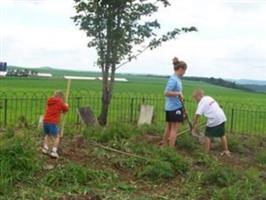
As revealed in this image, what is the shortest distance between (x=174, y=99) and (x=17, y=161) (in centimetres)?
310

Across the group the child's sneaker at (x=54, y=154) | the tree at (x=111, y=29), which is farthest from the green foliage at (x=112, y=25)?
the child's sneaker at (x=54, y=154)

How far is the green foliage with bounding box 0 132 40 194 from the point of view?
7051mm

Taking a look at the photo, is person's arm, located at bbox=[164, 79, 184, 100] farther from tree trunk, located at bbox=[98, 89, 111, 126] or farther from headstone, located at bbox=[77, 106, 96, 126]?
tree trunk, located at bbox=[98, 89, 111, 126]

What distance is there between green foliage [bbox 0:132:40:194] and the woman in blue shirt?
2.63 meters

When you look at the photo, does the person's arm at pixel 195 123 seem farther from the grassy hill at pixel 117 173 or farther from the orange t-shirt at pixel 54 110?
the orange t-shirt at pixel 54 110

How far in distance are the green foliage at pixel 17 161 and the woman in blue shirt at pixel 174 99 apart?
263 cm

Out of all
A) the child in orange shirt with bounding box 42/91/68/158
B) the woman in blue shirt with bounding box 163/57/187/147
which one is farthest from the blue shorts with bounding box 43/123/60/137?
the woman in blue shirt with bounding box 163/57/187/147

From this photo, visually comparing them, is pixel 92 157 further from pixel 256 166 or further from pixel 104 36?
pixel 104 36

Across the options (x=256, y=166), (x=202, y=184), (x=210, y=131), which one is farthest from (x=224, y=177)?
(x=210, y=131)

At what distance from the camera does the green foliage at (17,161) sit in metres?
7.05

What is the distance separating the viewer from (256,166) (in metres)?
9.34

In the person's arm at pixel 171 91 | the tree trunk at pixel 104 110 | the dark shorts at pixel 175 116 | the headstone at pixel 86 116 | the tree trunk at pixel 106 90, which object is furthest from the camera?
the tree trunk at pixel 106 90

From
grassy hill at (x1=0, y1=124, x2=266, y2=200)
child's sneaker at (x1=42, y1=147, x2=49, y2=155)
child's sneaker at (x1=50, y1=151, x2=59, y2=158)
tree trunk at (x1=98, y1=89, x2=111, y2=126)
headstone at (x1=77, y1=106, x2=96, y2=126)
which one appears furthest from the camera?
tree trunk at (x1=98, y1=89, x2=111, y2=126)

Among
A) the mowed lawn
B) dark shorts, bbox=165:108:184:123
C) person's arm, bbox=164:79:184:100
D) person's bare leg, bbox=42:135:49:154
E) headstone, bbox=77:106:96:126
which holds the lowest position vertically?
the mowed lawn
